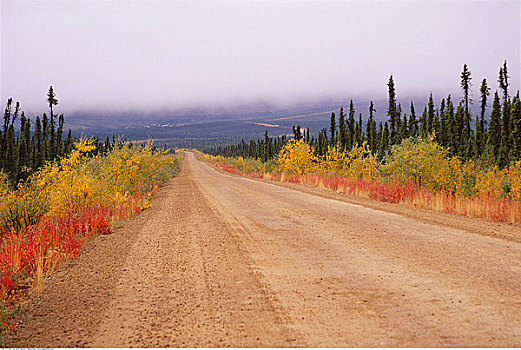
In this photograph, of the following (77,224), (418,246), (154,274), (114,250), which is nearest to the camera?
(154,274)

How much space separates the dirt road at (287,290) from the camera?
3.65m

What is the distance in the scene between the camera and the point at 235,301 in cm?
449

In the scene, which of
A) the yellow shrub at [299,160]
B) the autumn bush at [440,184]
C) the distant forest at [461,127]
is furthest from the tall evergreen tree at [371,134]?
the autumn bush at [440,184]

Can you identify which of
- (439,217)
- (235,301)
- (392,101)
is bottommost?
(439,217)

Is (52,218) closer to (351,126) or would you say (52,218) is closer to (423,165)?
(423,165)

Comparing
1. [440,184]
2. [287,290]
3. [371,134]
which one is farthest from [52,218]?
[371,134]

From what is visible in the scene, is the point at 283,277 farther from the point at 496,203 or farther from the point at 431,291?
the point at 496,203

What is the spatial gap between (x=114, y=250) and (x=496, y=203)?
9.97 m

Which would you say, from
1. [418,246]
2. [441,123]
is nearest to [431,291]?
[418,246]

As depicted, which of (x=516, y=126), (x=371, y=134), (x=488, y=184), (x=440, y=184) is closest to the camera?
(x=488, y=184)

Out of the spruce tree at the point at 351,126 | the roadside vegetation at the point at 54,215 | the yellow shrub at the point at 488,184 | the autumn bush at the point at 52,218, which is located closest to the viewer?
the roadside vegetation at the point at 54,215

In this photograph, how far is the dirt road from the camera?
365 centimetres

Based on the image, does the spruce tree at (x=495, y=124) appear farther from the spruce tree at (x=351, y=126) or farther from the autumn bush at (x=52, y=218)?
the autumn bush at (x=52, y=218)

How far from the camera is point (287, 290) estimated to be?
482 cm
